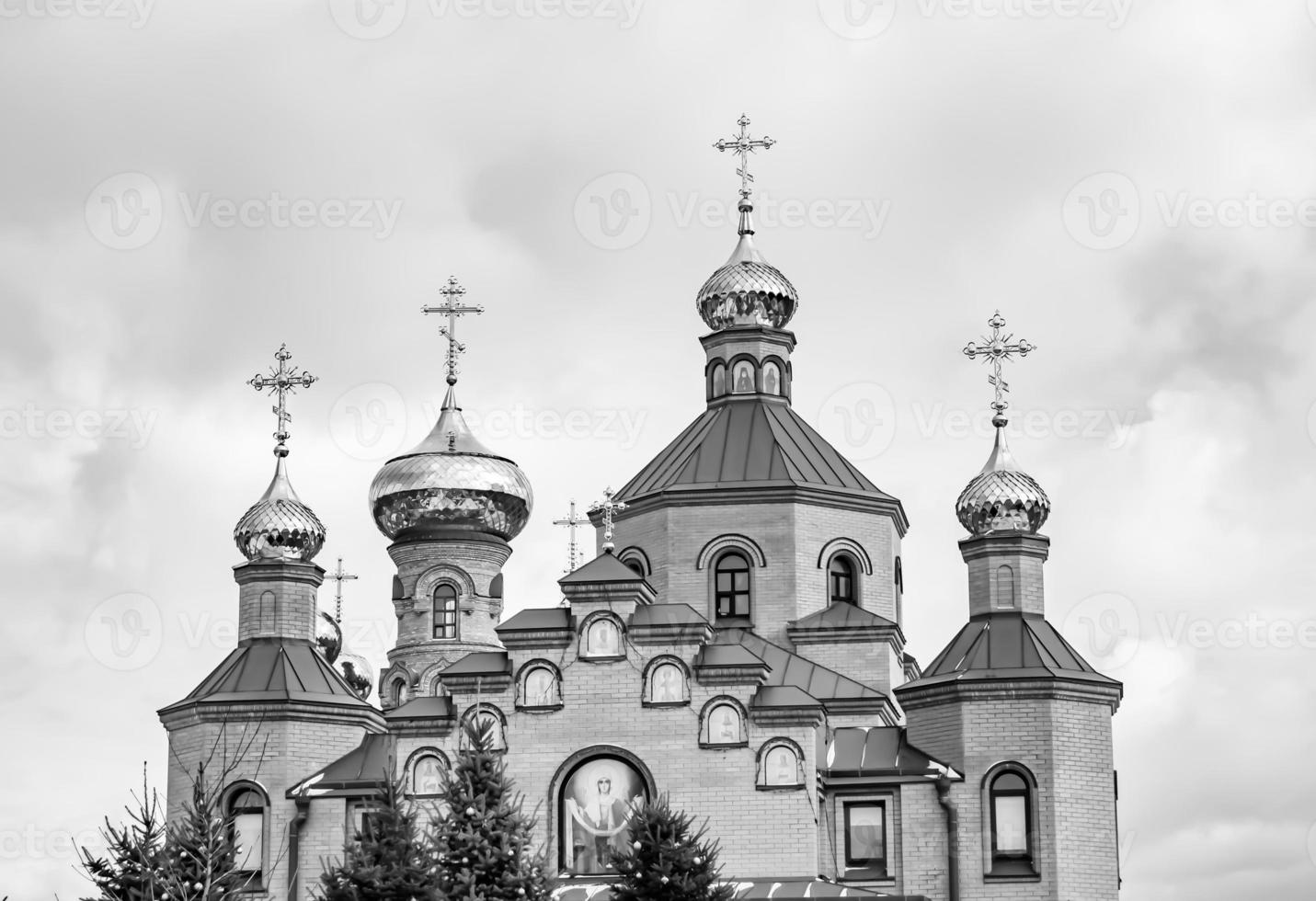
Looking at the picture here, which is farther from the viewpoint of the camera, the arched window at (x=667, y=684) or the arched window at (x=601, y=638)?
the arched window at (x=601, y=638)

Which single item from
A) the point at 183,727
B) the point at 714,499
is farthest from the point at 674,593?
the point at 183,727

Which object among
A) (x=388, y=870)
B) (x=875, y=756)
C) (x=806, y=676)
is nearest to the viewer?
(x=388, y=870)

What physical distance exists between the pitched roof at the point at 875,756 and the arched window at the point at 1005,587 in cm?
241

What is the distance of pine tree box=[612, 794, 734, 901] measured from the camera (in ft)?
90.4

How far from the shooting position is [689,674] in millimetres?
32438

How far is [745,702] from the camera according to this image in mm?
32188

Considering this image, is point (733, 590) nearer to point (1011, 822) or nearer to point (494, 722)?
point (494, 722)

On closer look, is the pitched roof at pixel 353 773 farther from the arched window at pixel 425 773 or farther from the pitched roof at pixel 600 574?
the pitched roof at pixel 600 574

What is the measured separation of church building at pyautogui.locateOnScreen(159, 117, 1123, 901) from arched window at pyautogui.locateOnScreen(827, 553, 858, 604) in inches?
1.6

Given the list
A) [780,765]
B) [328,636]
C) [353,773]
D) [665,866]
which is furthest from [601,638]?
[328,636]

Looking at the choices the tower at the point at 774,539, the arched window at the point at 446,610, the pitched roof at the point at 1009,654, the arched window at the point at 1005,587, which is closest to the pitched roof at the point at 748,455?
the tower at the point at 774,539

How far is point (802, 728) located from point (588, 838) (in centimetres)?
312

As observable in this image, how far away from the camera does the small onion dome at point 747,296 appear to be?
40.3 metres

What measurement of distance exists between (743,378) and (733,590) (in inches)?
172
